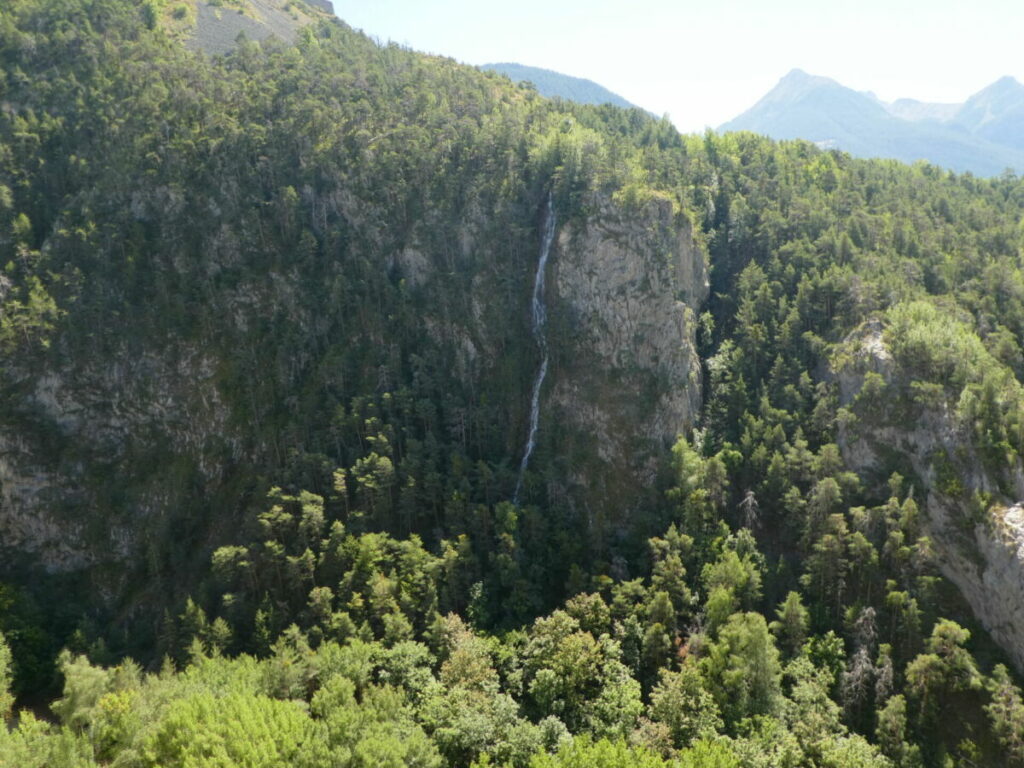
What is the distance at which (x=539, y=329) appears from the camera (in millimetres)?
95562

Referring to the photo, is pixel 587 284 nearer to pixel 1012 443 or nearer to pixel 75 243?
pixel 1012 443

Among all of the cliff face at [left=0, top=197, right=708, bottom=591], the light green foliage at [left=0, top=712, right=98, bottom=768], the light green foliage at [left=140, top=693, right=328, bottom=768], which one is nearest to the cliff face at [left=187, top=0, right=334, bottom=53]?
the cliff face at [left=0, top=197, right=708, bottom=591]

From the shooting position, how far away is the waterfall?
8900 cm

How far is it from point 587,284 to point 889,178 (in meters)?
81.9

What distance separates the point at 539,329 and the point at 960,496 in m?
56.7

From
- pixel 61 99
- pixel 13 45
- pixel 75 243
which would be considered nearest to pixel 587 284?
pixel 75 243

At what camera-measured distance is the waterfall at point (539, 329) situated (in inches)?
3504

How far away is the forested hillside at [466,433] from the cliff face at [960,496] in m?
0.30

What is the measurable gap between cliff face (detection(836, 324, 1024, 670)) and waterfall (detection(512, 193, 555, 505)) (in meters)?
40.7

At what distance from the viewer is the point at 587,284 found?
3649 inches

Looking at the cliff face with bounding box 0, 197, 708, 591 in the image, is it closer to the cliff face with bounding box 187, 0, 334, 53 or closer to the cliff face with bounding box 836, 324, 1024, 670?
the cliff face with bounding box 836, 324, 1024, 670

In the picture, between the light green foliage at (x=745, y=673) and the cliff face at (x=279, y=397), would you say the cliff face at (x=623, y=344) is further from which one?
the light green foliage at (x=745, y=673)

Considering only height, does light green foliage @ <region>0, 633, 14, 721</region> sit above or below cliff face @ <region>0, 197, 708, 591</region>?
below

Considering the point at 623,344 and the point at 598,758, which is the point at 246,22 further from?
the point at 598,758
